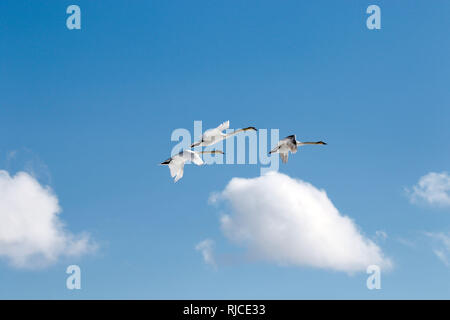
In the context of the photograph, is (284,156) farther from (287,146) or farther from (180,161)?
(180,161)

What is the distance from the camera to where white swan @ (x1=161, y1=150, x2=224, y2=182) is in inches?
880

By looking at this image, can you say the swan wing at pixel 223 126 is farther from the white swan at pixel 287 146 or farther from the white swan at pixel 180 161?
the white swan at pixel 287 146

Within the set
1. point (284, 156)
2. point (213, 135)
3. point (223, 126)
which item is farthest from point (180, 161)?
point (284, 156)

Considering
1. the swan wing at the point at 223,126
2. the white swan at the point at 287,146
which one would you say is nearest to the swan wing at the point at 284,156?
the white swan at the point at 287,146

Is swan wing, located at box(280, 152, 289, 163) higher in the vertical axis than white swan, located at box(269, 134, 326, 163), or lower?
lower

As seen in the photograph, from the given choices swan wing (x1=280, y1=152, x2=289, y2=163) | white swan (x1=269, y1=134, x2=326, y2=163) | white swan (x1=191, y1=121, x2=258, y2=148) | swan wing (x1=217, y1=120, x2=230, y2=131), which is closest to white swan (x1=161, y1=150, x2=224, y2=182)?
white swan (x1=191, y1=121, x2=258, y2=148)

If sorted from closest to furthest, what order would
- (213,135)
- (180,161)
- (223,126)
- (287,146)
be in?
(180,161) < (287,146) < (213,135) < (223,126)

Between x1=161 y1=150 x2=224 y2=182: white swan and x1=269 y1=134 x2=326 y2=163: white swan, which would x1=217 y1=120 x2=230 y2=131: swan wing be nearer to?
x1=161 y1=150 x2=224 y2=182: white swan

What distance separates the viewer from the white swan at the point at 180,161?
73.4 ft

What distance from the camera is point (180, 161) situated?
2270cm

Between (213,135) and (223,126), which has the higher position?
(223,126)
